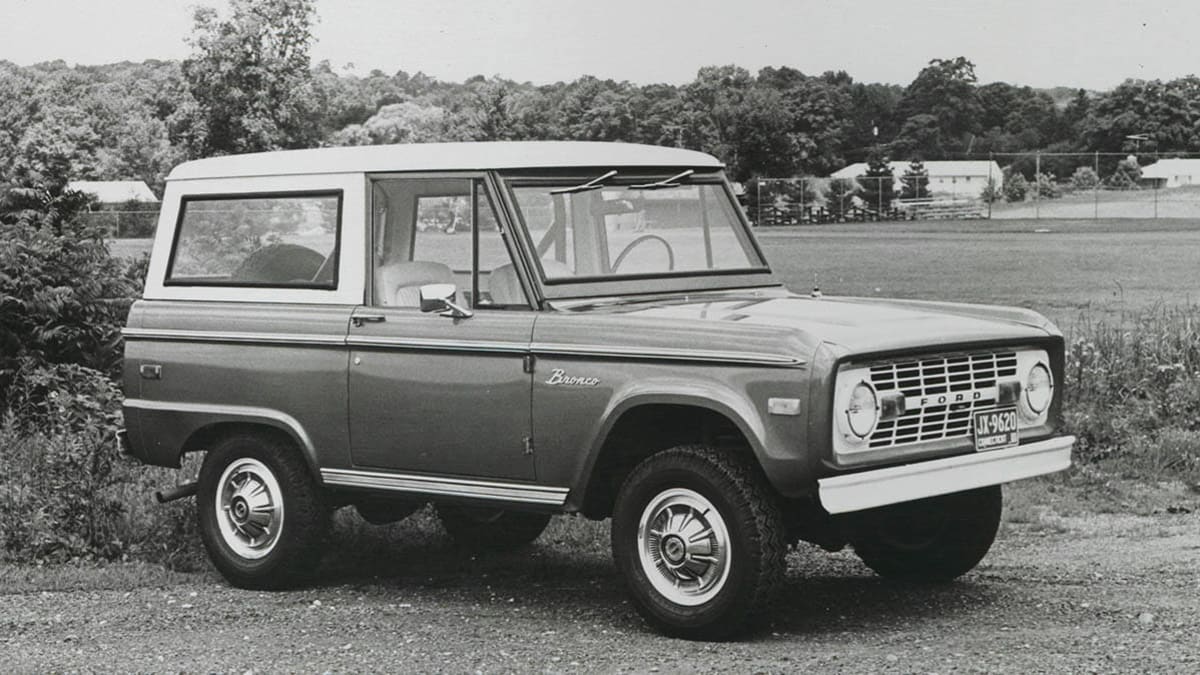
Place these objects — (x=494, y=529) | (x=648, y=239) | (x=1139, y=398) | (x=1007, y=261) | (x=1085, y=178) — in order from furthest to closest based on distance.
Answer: (x=1085, y=178)
(x=1007, y=261)
(x=1139, y=398)
(x=494, y=529)
(x=648, y=239)

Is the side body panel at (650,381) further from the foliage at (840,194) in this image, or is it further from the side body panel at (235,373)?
the foliage at (840,194)

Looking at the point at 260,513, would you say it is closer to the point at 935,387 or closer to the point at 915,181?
the point at 935,387

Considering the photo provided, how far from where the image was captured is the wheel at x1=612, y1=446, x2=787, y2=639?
21.7 ft

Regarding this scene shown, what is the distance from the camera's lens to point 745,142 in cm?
3969

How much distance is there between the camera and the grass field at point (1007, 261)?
92.5 ft

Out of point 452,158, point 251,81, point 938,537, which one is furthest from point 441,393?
point 251,81

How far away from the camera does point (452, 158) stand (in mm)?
7816

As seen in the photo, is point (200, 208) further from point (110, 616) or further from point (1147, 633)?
point (1147, 633)

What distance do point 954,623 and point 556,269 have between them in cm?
223

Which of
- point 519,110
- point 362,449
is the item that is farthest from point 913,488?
point 519,110

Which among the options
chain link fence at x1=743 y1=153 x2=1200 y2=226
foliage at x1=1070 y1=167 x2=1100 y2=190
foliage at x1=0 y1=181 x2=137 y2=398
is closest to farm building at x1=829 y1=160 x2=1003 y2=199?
chain link fence at x1=743 y1=153 x2=1200 y2=226

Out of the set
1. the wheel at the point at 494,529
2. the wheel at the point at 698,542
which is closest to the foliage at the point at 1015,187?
the wheel at the point at 494,529

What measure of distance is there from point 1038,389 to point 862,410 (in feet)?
3.70

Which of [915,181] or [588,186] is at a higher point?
[915,181]
